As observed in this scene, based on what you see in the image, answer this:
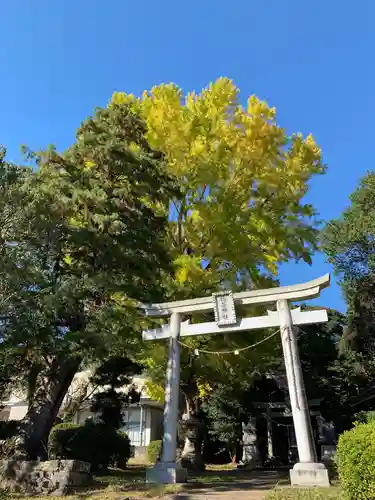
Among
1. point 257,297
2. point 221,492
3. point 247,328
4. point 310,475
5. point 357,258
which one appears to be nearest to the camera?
point 221,492

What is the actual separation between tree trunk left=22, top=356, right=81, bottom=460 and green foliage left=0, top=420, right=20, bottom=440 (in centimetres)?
37

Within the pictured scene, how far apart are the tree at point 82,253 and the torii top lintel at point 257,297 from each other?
632 mm

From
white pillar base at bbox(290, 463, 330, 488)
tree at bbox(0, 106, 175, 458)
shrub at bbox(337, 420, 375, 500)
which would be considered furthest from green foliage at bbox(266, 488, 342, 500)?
tree at bbox(0, 106, 175, 458)

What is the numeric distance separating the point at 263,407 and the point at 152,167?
44.2ft

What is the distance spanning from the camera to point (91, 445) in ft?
49.6

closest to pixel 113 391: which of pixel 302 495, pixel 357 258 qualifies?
pixel 302 495

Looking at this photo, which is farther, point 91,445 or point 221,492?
point 91,445

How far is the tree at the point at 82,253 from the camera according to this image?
905 centimetres

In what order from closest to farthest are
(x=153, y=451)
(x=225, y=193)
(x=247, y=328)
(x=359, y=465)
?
1. (x=359, y=465)
2. (x=247, y=328)
3. (x=225, y=193)
4. (x=153, y=451)

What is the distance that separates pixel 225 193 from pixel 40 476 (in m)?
9.24

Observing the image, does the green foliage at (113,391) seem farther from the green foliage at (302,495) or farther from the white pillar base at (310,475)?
the green foliage at (302,495)

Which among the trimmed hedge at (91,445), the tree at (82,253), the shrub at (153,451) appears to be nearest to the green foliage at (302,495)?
the tree at (82,253)

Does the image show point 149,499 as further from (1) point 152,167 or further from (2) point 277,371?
(2) point 277,371

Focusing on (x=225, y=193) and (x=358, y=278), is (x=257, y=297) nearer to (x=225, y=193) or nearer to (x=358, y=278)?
(x=225, y=193)
